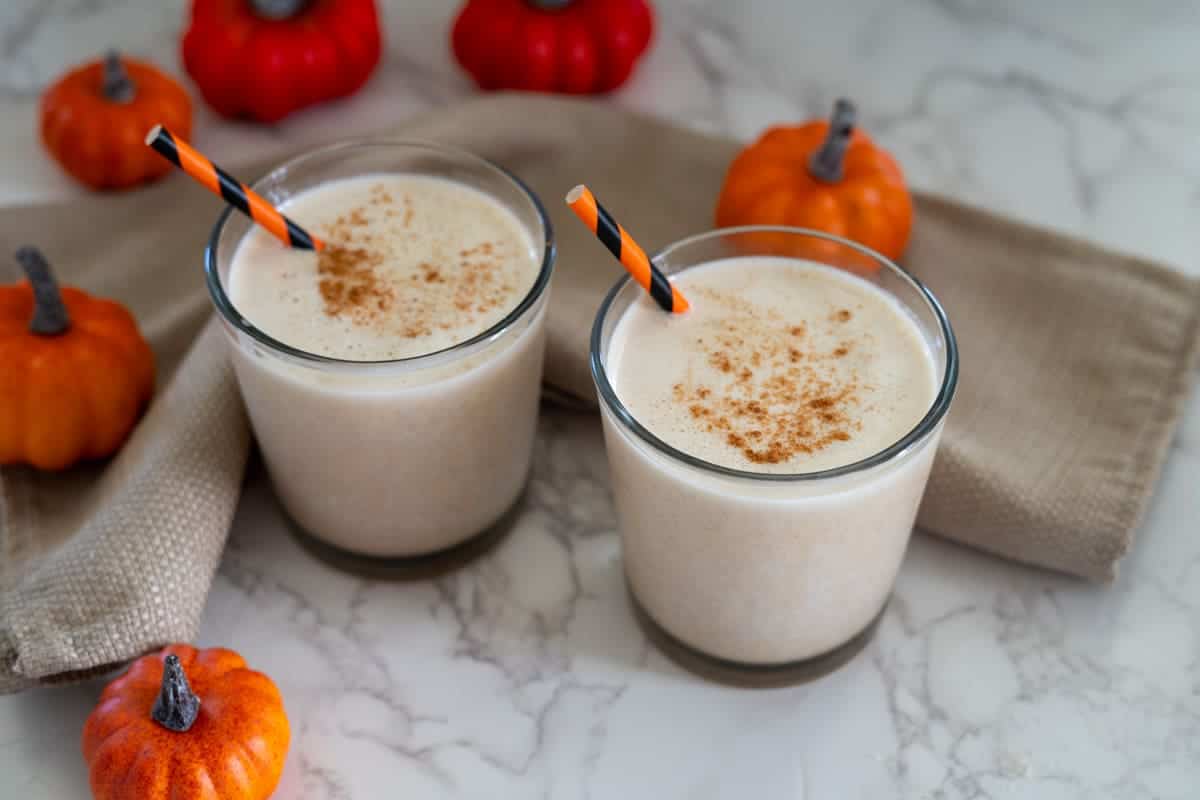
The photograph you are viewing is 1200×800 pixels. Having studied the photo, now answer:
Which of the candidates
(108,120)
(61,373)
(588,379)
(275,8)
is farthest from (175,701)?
(275,8)

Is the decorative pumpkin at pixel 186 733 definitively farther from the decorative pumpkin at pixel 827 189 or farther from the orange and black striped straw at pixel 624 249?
the decorative pumpkin at pixel 827 189

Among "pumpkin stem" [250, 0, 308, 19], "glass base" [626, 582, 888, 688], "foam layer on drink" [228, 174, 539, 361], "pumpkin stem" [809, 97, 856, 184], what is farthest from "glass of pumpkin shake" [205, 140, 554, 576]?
"pumpkin stem" [250, 0, 308, 19]

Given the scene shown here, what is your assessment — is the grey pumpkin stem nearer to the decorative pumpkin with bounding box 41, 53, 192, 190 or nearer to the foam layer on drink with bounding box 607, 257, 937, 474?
the decorative pumpkin with bounding box 41, 53, 192, 190

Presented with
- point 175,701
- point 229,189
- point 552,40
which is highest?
point 229,189

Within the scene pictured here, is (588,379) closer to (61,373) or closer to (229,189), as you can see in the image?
(229,189)

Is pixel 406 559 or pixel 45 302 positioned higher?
pixel 45 302

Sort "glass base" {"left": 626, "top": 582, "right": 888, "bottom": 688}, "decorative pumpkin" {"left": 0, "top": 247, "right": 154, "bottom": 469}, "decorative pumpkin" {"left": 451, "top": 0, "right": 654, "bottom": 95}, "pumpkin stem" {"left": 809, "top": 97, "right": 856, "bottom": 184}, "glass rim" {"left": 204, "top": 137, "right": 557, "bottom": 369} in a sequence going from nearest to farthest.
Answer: "glass rim" {"left": 204, "top": 137, "right": 557, "bottom": 369} → "glass base" {"left": 626, "top": 582, "right": 888, "bottom": 688} → "decorative pumpkin" {"left": 0, "top": 247, "right": 154, "bottom": 469} → "pumpkin stem" {"left": 809, "top": 97, "right": 856, "bottom": 184} → "decorative pumpkin" {"left": 451, "top": 0, "right": 654, "bottom": 95}
